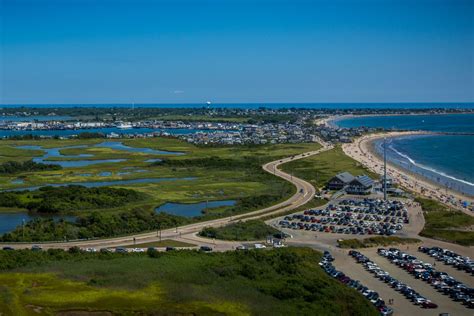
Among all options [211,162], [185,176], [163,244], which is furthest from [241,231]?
[211,162]

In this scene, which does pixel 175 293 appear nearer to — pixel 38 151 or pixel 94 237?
pixel 94 237

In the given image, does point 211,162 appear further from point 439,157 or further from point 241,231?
point 241,231

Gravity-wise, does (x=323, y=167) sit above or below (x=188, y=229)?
above

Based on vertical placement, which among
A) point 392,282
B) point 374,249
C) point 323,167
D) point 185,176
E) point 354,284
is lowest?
point 374,249

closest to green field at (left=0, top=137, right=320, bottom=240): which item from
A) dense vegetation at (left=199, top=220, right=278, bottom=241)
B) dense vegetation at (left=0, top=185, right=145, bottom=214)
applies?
dense vegetation at (left=0, top=185, right=145, bottom=214)

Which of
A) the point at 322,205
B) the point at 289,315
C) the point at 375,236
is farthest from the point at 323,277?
the point at 322,205

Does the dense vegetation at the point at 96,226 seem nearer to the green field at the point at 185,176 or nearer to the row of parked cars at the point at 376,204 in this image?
the green field at the point at 185,176

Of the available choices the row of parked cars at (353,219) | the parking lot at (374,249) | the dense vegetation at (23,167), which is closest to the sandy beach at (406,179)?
the parking lot at (374,249)
